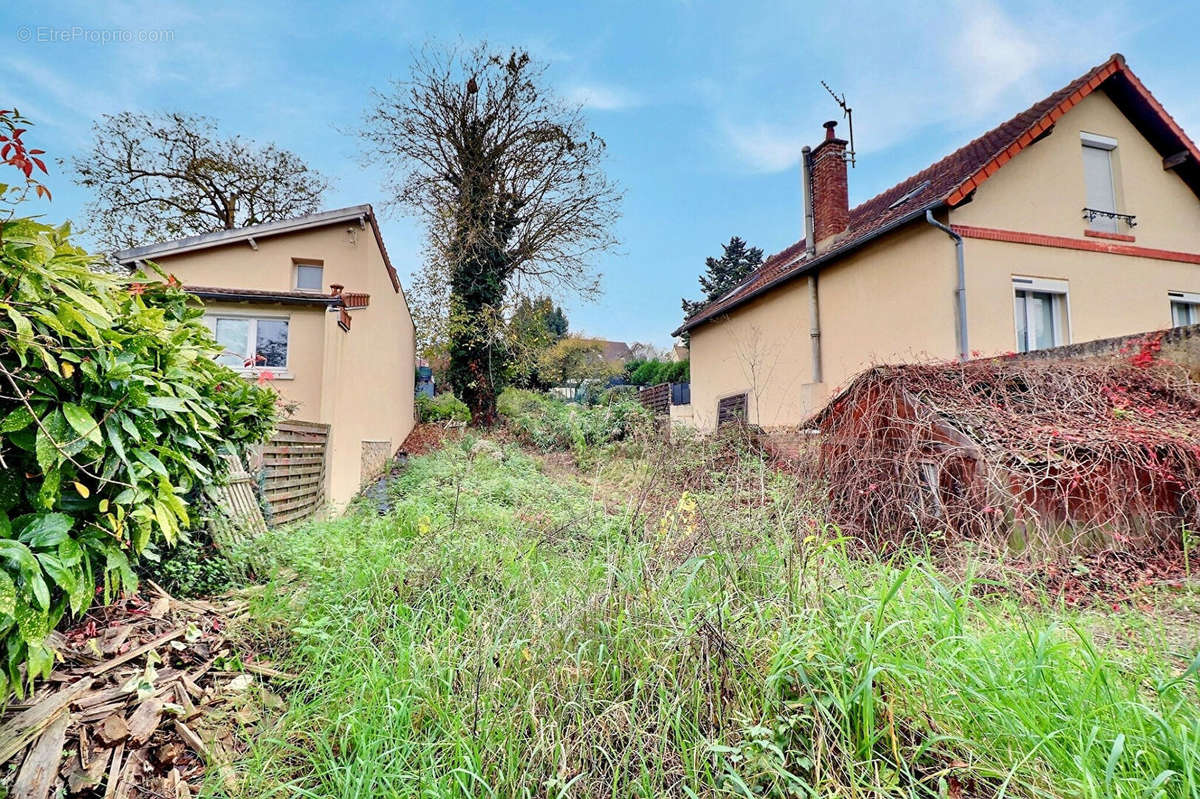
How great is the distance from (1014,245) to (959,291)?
5.53 ft

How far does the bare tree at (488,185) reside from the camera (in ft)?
47.6

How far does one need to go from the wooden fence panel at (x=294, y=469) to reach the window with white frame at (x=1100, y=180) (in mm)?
13658

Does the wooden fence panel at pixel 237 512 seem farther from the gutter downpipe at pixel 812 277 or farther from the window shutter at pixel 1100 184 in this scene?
the window shutter at pixel 1100 184

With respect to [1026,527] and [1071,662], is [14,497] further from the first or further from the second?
[1026,527]

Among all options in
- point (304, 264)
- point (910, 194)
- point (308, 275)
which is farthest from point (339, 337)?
point (910, 194)

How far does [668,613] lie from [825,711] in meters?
0.64

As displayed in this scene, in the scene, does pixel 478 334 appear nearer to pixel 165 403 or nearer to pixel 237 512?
pixel 237 512

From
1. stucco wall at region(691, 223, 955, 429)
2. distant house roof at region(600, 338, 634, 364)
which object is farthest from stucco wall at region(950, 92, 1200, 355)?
distant house roof at region(600, 338, 634, 364)

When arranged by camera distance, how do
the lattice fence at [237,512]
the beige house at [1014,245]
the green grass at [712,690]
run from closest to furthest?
1. the green grass at [712,690]
2. the lattice fence at [237,512]
3. the beige house at [1014,245]

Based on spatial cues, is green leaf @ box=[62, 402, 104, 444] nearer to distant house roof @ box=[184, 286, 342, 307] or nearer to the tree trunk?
distant house roof @ box=[184, 286, 342, 307]

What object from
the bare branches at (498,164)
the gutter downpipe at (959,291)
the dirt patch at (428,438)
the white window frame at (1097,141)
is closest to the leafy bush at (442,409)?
the dirt patch at (428,438)

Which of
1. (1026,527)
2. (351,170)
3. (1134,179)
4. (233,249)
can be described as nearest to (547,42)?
(351,170)

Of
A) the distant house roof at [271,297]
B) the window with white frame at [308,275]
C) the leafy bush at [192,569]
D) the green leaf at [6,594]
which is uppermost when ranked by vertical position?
the window with white frame at [308,275]

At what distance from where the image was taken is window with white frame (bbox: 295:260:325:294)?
12227mm
